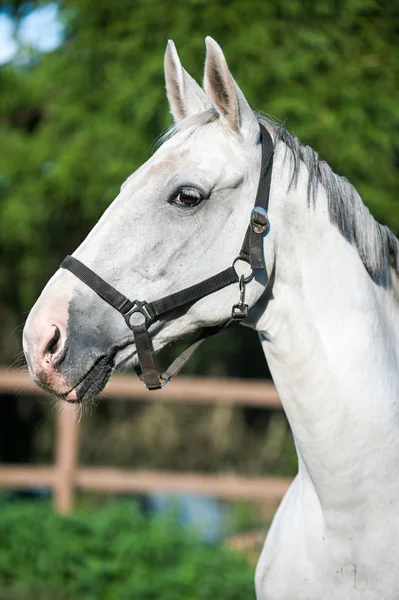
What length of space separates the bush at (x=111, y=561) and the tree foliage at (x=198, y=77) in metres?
2.55

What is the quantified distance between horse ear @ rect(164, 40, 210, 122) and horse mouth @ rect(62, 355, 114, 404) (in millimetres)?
935

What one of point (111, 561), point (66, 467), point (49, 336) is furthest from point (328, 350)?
point (66, 467)

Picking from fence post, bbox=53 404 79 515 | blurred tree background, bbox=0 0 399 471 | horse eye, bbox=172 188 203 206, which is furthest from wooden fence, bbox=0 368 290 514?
horse eye, bbox=172 188 203 206

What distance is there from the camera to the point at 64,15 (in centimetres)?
623

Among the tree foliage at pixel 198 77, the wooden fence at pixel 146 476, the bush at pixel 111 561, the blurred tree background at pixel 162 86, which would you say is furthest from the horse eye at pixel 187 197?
the wooden fence at pixel 146 476

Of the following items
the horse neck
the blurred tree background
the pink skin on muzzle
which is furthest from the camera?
the blurred tree background

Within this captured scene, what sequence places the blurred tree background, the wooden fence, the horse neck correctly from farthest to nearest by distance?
the wooden fence
the blurred tree background
the horse neck

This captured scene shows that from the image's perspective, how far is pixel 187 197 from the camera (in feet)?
7.20

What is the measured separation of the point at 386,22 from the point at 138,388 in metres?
3.62

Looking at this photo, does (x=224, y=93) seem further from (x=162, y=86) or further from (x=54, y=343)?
(x=162, y=86)

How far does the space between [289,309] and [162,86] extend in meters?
3.94

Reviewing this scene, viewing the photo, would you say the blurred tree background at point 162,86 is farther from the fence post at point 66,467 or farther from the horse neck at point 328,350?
the horse neck at point 328,350

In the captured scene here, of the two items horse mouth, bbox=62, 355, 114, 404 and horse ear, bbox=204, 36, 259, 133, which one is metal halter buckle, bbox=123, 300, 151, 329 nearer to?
horse mouth, bbox=62, 355, 114, 404

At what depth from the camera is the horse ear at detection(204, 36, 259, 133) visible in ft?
7.03
